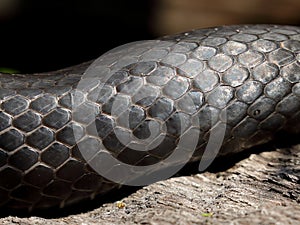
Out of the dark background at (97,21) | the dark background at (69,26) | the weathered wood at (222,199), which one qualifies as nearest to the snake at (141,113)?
the weathered wood at (222,199)

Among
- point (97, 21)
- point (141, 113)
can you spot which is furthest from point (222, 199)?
point (97, 21)

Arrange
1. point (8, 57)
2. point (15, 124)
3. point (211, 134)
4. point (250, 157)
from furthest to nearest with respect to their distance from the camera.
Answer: point (8, 57)
point (250, 157)
point (211, 134)
point (15, 124)

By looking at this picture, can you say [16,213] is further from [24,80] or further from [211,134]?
[211,134]

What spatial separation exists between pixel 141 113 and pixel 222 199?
2.11ft

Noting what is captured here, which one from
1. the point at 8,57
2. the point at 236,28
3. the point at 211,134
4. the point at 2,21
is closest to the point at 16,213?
the point at 211,134

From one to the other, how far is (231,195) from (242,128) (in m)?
0.42

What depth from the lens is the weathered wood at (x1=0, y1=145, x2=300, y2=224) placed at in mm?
2994

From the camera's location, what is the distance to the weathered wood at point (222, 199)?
2.99 metres

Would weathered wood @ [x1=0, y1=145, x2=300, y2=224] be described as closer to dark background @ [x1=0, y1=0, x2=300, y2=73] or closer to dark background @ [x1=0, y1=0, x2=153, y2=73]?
dark background @ [x1=0, y1=0, x2=300, y2=73]

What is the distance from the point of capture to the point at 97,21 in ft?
26.7

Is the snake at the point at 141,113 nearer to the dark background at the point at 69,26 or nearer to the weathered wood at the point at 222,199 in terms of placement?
the weathered wood at the point at 222,199

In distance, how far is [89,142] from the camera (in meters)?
3.20

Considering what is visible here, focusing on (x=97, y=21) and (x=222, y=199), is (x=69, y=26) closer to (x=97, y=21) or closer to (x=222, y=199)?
(x=97, y=21)

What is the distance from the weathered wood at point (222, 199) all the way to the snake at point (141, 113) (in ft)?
0.34
